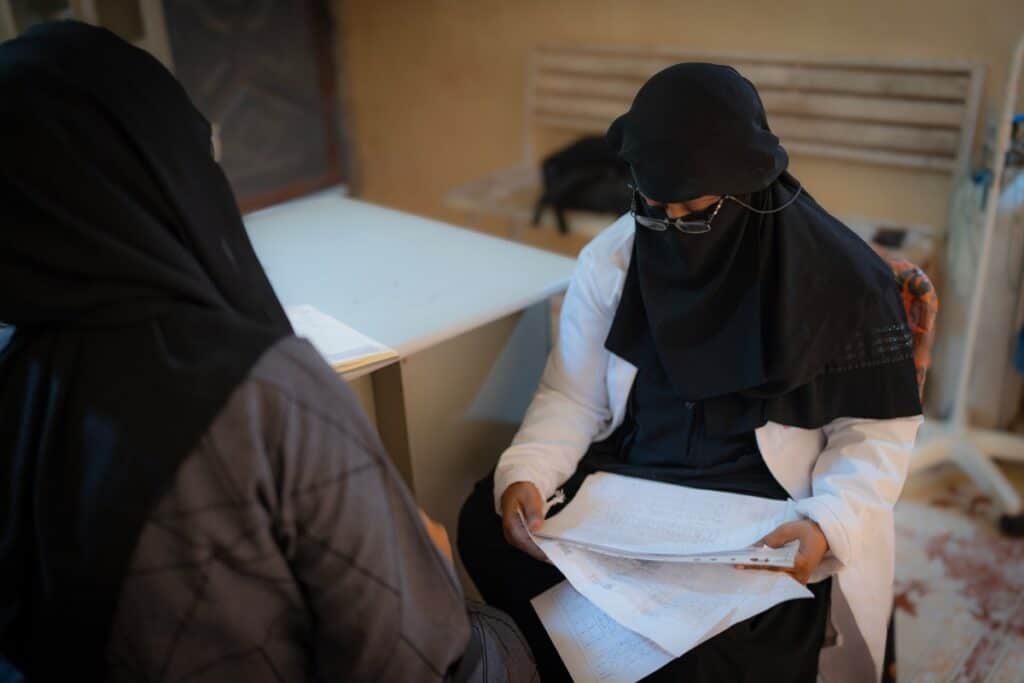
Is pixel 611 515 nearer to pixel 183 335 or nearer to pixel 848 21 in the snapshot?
pixel 183 335

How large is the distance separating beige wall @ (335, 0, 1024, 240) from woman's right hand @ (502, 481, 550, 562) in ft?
5.89

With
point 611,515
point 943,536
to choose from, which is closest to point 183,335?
point 611,515

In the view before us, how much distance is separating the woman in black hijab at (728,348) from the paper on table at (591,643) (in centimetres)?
4

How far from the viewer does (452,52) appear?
3.48m

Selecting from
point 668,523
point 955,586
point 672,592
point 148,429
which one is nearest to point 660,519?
point 668,523

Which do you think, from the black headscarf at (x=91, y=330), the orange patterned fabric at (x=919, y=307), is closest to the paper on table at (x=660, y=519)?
the orange patterned fabric at (x=919, y=307)

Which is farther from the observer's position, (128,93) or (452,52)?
(452,52)

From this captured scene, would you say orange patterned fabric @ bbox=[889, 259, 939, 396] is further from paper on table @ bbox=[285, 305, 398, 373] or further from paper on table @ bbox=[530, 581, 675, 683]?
paper on table @ bbox=[285, 305, 398, 373]

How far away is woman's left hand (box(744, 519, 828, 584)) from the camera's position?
1.15 metres

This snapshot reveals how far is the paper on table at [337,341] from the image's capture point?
1253mm

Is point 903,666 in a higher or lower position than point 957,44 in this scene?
lower

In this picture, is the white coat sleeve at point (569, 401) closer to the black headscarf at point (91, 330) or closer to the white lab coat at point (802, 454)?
the white lab coat at point (802, 454)

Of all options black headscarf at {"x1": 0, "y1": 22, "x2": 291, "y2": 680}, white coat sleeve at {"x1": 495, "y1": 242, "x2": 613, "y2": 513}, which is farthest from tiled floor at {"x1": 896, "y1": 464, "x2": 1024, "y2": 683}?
black headscarf at {"x1": 0, "y1": 22, "x2": 291, "y2": 680}

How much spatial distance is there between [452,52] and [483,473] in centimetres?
228
